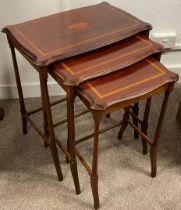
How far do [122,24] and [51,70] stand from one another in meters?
0.34

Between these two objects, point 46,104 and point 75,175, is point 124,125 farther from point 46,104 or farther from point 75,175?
point 46,104

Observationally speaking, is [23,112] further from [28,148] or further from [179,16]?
[179,16]

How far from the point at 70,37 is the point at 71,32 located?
4 cm

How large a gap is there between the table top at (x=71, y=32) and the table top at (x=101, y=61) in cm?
3

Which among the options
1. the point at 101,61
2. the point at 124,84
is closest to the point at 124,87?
the point at 124,84

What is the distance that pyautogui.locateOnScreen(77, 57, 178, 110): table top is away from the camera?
3.32 feet

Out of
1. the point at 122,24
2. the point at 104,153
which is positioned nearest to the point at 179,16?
the point at 122,24

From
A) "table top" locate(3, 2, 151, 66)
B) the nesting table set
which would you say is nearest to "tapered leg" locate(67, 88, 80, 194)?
the nesting table set

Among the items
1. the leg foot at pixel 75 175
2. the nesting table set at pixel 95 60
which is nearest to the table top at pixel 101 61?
the nesting table set at pixel 95 60

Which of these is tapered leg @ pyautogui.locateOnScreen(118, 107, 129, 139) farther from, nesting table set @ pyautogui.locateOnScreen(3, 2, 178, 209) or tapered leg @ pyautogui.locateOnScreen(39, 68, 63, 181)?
tapered leg @ pyautogui.locateOnScreen(39, 68, 63, 181)

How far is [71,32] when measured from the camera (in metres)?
1.21

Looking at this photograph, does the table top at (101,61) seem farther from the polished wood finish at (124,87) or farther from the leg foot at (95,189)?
the leg foot at (95,189)

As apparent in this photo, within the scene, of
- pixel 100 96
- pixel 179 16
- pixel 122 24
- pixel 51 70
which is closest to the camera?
pixel 100 96

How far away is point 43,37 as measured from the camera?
3.90 feet
